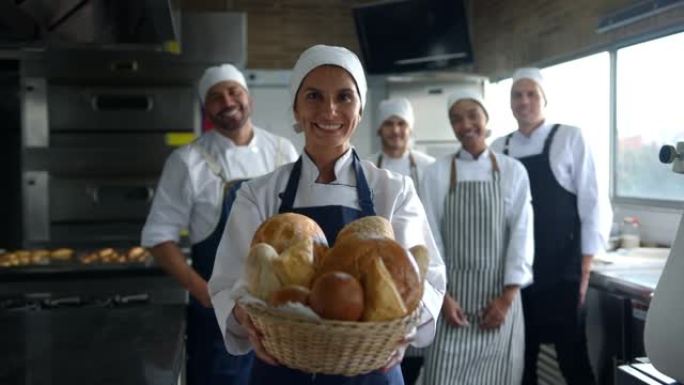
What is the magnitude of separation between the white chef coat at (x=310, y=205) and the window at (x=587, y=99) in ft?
7.05

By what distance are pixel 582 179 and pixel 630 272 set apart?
448 millimetres

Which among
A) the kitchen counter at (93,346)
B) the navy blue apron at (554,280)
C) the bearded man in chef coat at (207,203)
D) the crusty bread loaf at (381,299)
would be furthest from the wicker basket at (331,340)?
the navy blue apron at (554,280)

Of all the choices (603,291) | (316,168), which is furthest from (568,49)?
(316,168)

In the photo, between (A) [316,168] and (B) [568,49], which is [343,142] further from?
(B) [568,49]

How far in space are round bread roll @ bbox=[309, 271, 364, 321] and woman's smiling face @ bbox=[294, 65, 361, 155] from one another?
1.60 feet

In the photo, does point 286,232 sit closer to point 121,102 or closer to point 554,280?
point 554,280

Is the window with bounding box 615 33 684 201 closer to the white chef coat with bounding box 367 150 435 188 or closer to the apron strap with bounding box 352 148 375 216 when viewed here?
the white chef coat with bounding box 367 150 435 188

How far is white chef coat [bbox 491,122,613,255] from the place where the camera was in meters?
2.87

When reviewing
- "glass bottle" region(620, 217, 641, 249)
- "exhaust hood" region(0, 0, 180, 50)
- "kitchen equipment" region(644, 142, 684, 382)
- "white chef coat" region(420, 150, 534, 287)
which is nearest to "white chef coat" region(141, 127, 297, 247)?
"exhaust hood" region(0, 0, 180, 50)

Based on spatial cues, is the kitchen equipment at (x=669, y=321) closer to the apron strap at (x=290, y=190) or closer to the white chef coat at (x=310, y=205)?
the white chef coat at (x=310, y=205)

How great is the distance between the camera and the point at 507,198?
2.73 m

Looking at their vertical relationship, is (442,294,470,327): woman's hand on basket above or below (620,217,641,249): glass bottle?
below

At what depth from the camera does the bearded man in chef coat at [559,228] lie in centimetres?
286

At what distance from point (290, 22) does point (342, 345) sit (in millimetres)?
4353
